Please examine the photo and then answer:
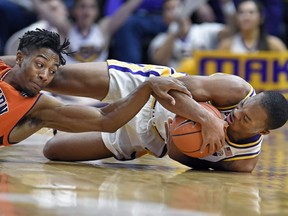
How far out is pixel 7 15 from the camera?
943 centimetres

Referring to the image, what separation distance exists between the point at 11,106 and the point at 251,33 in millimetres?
5420

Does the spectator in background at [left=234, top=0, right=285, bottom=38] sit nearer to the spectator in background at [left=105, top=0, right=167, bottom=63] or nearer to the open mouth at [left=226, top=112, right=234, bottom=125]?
the spectator in background at [left=105, top=0, right=167, bottom=63]

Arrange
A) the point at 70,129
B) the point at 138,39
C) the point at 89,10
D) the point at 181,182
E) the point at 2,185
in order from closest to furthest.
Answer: the point at 2,185 < the point at 181,182 < the point at 70,129 < the point at 89,10 < the point at 138,39

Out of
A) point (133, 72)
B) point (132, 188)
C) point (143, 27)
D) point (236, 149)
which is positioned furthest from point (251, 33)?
point (132, 188)

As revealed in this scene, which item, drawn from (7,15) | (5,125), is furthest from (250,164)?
(7,15)

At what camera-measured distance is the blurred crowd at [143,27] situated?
9.15 metres

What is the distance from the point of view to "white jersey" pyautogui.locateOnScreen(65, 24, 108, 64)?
9.28 meters

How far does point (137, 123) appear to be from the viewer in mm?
4699

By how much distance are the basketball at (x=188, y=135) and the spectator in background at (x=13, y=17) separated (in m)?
5.49

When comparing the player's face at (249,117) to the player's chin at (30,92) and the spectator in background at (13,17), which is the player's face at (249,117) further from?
the spectator in background at (13,17)

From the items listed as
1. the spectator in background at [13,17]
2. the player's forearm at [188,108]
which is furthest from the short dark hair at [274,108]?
the spectator in background at [13,17]

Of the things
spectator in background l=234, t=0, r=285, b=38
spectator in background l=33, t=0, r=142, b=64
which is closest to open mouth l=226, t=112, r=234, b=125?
spectator in background l=33, t=0, r=142, b=64

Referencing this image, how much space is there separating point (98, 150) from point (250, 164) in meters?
0.93

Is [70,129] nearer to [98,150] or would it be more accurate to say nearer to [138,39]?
[98,150]
